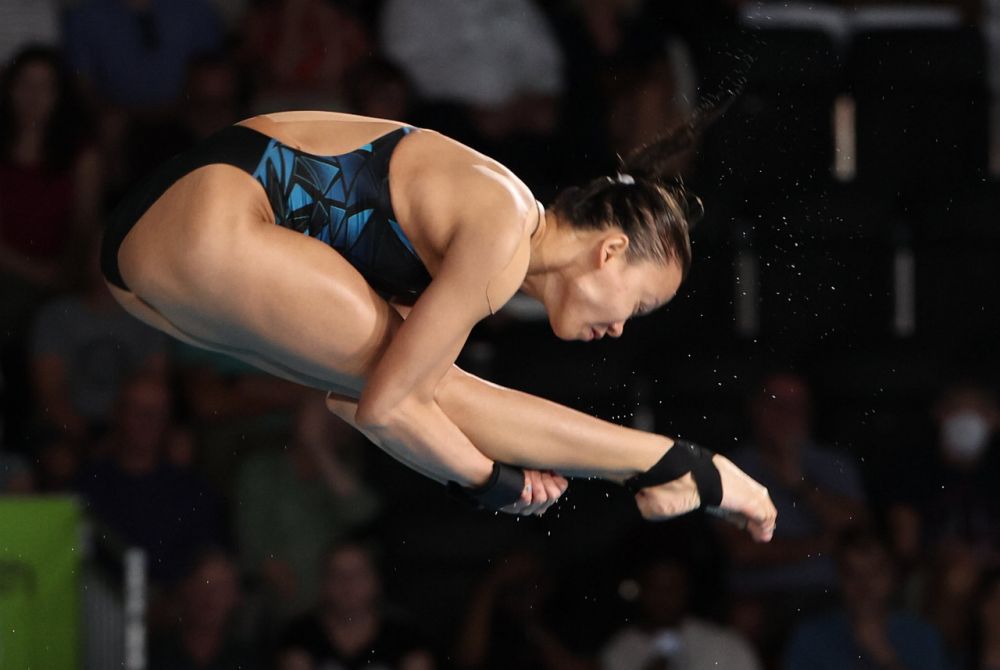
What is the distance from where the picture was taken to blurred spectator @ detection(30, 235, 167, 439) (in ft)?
16.6

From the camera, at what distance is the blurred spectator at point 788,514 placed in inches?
196

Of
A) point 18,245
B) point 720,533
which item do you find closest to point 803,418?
point 720,533

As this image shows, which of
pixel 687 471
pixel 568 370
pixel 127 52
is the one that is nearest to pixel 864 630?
pixel 568 370

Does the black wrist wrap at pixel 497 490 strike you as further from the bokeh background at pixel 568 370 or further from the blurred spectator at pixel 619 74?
the blurred spectator at pixel 619 74

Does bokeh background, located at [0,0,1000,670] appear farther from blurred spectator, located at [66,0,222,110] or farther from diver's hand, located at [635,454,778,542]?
diver's hand, located at [635,454,778,542]

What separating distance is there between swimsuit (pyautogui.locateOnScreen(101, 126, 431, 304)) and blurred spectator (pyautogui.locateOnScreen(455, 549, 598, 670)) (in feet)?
6.66

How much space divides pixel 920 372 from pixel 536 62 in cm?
172

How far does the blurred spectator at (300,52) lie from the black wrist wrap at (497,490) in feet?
8.46

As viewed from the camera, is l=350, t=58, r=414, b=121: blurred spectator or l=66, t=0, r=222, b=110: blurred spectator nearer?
l=350, t=58, r=414, b=121: blurred spectator

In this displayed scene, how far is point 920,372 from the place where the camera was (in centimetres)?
539

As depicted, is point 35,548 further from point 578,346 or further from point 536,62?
point 536,62

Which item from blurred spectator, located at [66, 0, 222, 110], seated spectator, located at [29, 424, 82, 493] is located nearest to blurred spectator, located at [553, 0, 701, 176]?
blurred spectator, located at [66, 0, 222, 110]

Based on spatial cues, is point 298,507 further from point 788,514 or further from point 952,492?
point 952,492

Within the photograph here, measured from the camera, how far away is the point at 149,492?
16.1 ft
